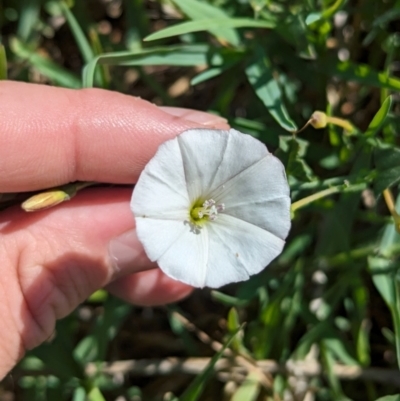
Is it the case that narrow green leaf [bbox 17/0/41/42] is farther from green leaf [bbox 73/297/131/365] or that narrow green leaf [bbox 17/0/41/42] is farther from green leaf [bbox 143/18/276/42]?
green leaf [bbox 73/297/131/365]

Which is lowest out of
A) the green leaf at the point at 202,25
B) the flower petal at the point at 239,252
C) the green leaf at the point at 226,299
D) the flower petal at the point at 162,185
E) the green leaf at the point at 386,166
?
the green leaf at the point at 226,299

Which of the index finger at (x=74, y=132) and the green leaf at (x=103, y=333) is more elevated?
the index finger at (x=74, y=132)

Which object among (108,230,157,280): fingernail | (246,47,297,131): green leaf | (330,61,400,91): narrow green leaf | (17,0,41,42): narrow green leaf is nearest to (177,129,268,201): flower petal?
(108,230,157,280): fingernail

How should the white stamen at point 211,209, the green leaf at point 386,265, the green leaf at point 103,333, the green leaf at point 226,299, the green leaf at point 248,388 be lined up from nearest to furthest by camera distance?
1. the white stamen at point 211,209
2. the green leaf at point 226,299
3. the green leaf at point 386,265
4. the green leaf at point 248,388
5. the green leaf at point 103,333

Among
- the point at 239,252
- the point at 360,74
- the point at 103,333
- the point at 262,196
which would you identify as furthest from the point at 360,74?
the point at 103,333

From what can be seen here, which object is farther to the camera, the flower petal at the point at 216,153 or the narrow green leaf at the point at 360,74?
the narrow green leaf at the point at 360,74

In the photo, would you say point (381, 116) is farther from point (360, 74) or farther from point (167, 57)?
point (167, 57)

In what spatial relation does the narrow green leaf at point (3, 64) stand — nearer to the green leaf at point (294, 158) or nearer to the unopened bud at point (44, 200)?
the unopened bud at point (44, 200)

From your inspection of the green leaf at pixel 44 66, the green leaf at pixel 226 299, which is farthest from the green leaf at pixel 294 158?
the green leaf at pixel 44 66
